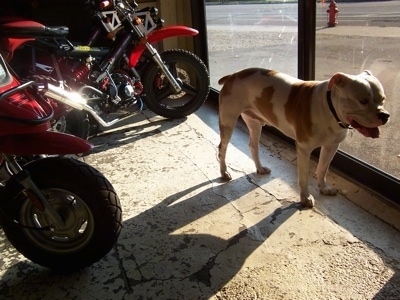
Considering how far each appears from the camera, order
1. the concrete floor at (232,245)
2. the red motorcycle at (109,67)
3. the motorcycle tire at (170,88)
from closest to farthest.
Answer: the concrete floor at (232,245), the red motorcycle at (109,67), the motorcycle tire at (170,88)

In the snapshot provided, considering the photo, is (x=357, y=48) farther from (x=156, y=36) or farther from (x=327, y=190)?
(x=156, y=36)

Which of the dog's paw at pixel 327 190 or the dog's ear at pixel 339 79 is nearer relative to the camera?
the dog's ear at pixel 339 79

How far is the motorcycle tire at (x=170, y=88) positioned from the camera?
367cm

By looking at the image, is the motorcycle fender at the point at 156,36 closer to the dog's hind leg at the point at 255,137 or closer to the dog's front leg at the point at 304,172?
the dog's hind leg at the point at 255,137

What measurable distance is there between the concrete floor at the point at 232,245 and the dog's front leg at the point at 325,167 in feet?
0.16

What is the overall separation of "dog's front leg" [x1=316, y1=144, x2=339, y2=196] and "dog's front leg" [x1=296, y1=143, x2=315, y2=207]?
12 cm

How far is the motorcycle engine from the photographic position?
132 inches

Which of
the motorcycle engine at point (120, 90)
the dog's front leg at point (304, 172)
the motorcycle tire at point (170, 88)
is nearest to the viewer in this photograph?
the dog's front leg at point (304, 172)

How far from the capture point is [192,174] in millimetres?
2721

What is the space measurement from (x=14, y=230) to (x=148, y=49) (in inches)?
85.2

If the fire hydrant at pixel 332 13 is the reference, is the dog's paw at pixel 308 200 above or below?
below

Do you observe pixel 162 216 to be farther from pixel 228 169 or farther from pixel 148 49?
pixel 148 49

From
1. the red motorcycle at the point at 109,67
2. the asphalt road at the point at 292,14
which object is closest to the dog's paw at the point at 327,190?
the asphalt road at the point at 292,14

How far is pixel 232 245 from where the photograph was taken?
2.00 metres
